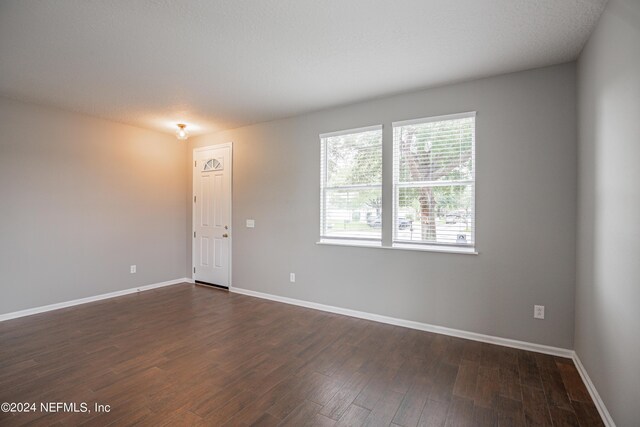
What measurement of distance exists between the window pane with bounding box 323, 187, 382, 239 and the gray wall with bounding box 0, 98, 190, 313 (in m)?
3.22

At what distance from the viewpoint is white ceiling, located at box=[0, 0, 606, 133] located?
6.76ft

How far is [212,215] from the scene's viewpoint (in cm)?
537

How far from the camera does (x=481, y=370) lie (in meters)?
2.54

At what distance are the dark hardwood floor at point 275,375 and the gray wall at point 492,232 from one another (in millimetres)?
316

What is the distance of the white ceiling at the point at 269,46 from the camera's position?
6.76 feet

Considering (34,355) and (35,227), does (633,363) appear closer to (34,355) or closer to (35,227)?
(34,355)

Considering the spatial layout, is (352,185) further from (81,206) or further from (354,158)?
(81,206)

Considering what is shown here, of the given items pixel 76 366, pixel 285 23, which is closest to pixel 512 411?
pixel 285 23

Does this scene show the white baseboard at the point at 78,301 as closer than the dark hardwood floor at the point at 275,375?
No

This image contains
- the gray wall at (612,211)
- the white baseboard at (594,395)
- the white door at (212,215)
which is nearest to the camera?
the gray wall at (612,211)

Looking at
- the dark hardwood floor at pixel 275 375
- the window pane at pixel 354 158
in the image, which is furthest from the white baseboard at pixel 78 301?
the window pane at pixel 354 158

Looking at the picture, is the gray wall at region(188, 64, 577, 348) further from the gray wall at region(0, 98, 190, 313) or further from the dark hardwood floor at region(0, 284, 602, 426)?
the gray wall at region(0, 98, 190, 313)

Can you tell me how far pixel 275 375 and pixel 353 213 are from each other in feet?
7.10

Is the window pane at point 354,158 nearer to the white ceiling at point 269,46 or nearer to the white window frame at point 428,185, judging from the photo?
the white window frame at point 428,185
